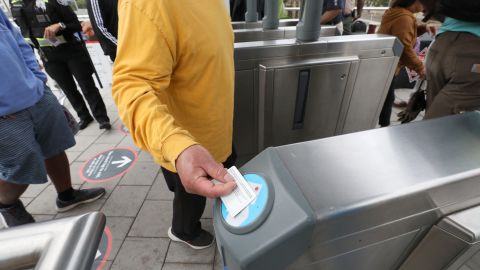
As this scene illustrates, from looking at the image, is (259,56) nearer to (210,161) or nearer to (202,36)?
(202,36)

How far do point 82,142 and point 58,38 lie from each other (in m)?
1.14

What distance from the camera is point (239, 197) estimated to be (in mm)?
592

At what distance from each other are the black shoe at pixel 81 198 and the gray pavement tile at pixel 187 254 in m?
0.86

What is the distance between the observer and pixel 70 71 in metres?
2.90

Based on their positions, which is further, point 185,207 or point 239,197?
point 185,207

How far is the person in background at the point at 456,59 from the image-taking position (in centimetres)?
130

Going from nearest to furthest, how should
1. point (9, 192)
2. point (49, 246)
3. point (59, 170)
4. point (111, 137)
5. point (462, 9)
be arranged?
1. point (49, 246)
2. point (462, 9)
3. point (9, 192)
4. point (59, 170)
5. point (111, 137)

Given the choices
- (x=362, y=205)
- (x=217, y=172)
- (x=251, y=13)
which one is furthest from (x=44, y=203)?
(x=251, y=13)

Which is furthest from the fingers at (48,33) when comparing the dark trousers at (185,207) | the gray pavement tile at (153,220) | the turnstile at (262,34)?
the dark trousers at (185,207)

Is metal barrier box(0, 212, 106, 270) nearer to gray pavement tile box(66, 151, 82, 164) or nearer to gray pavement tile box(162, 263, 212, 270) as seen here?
gray pavement tile box(162, 263, 212, 270)

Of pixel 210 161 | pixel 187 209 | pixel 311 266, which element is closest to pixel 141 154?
pixel 187 209

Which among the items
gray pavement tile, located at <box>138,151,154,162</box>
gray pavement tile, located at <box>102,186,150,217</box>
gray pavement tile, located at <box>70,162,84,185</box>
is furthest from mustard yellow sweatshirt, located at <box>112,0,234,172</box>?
gray pavement tile, located at <box>70,162,84,185</box>

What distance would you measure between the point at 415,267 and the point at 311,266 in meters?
0.42

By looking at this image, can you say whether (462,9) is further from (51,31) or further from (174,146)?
(51,31)
